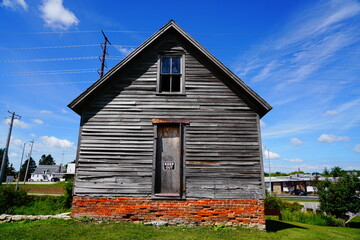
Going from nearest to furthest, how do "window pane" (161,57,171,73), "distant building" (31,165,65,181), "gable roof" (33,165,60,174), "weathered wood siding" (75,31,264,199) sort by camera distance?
"weathered wood siding" (75,31,264,199)
"window pane" (161,57,171,73)
"distant building" (31,165,65,181)
"gable roof" (33,165,60,174)

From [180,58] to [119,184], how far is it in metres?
6.04

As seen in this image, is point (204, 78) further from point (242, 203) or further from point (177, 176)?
point (242, 203)

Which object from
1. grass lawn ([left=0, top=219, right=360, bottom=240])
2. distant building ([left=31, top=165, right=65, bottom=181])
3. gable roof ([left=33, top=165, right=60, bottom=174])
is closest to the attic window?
grass lawn ([left=0, top=219, right=360, bottom=240])

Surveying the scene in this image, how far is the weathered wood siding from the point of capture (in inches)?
347

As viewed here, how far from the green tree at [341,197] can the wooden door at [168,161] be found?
13.6 meters

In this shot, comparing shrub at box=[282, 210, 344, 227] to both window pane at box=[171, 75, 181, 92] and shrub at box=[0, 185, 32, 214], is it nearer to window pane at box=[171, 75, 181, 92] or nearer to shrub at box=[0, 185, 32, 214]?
window pane at box=[171, 75, 181, 92]

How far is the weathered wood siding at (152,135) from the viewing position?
8.81 meters

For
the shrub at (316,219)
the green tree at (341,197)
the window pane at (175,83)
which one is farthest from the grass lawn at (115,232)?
the green tree at (341,197)

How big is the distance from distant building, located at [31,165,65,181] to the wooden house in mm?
105051

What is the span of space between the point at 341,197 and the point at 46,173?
382 ft

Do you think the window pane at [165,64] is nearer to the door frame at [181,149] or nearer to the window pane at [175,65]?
the window pane at [175,65]

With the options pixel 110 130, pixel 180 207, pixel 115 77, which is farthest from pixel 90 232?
pixel 115 77

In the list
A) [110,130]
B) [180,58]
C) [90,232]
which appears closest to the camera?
[90,232]

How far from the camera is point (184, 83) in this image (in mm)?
9820
